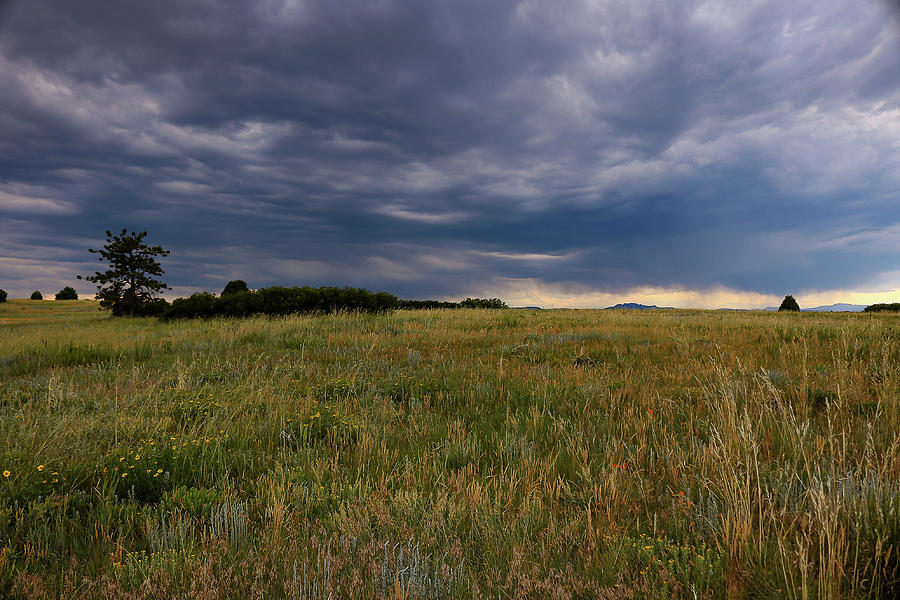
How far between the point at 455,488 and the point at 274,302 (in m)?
25.6

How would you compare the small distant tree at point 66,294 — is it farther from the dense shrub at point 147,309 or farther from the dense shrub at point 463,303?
the dense shrub at point 463,303

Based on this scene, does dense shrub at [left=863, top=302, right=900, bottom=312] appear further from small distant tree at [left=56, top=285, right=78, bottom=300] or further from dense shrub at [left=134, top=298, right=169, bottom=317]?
small distant tree at [left=56, top=285, right=78, bottom=300]

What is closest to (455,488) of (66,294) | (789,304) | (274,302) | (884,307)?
(274,302)

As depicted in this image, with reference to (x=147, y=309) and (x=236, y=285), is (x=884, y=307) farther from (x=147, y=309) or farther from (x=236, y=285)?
(x=147, y=309)

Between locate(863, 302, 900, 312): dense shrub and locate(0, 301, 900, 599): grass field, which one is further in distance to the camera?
locate(863, 302, 900, 312): dense shrub

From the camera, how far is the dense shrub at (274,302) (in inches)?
1024

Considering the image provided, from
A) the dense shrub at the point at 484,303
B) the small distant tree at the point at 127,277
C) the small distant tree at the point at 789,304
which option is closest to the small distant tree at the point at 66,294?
→ the small distant tree at the point at 127,277

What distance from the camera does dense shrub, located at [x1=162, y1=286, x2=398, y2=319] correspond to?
26000mm

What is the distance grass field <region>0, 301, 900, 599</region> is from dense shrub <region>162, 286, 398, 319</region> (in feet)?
60.6

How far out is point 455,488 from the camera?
334cm

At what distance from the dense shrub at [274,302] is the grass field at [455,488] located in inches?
728

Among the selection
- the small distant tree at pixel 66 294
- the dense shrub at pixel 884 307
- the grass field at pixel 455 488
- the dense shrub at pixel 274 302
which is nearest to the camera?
the grass field at pixel 455 488

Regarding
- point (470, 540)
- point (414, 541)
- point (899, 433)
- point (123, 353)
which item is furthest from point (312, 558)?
point (123, 353)

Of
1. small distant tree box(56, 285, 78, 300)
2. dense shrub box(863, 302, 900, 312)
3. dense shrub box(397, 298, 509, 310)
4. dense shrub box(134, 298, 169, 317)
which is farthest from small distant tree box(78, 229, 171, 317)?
dense shrub box(863, 302, 900, 312)
